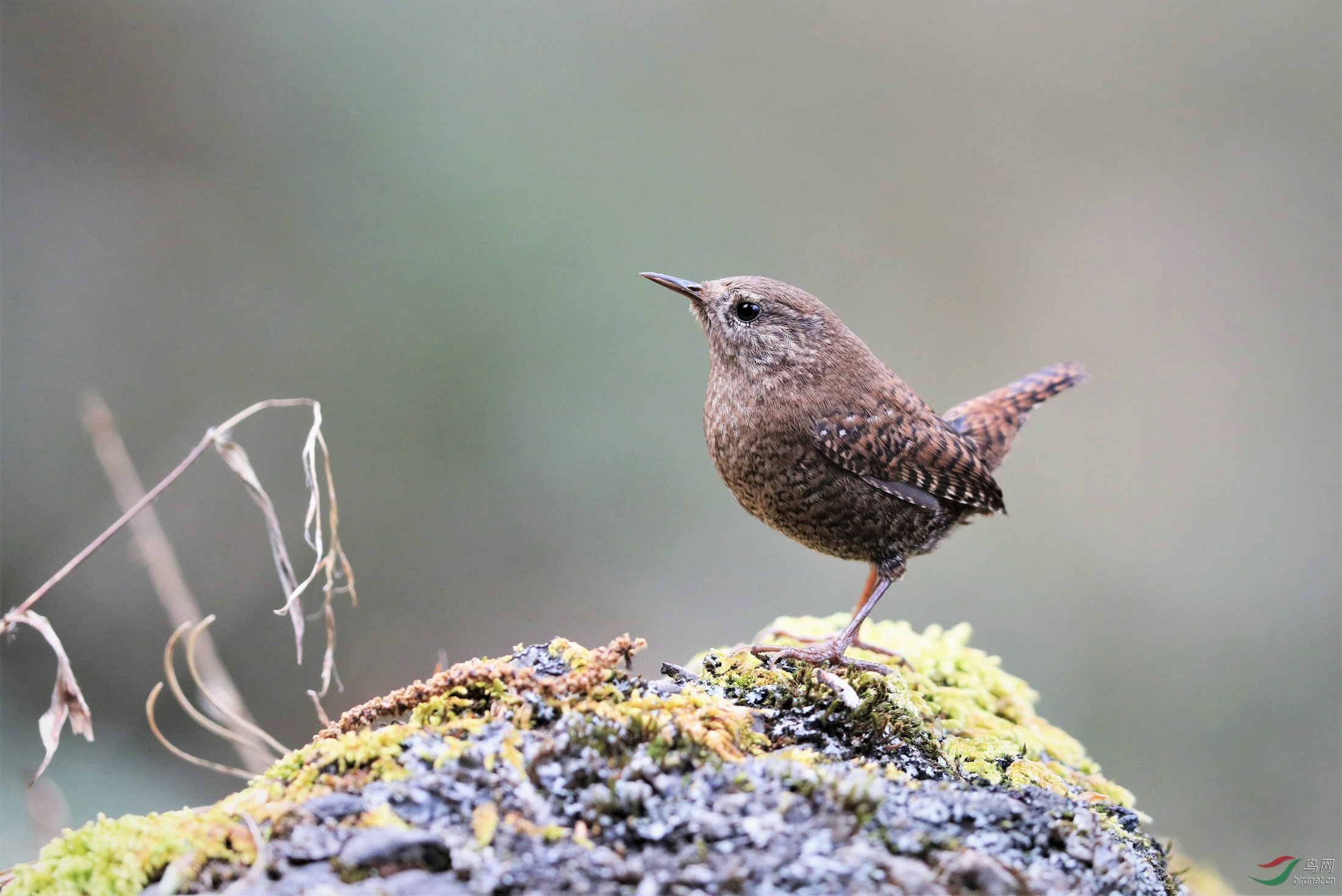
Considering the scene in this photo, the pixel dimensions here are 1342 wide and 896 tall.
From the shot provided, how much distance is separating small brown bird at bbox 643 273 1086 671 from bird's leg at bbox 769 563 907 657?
0.03 m

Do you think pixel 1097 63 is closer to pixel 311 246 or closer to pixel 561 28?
pixel 561 28

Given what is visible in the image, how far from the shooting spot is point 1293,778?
6.14 meters

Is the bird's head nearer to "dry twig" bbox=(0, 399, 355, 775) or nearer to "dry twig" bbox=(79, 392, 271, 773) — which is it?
"dry twig" bbox=(0, 399, 355, 775)

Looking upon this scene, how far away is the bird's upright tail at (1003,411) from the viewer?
4.52m

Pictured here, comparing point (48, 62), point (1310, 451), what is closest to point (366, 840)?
point (48, 62)

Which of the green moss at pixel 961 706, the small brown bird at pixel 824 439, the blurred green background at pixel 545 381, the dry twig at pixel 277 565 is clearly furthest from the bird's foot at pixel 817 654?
the blurred green background at pixel 545 381

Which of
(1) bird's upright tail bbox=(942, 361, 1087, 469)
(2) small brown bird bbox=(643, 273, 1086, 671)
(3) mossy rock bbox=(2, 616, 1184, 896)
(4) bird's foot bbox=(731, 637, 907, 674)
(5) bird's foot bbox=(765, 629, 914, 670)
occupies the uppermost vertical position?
(1) bird's upright tail bbox=(942, 361, 1087, 469)

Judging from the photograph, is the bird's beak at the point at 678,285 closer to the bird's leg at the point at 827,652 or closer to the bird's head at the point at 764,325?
the bird's head at the point at 764,325

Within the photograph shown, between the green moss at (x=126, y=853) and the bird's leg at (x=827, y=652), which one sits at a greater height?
the bird's leg at (x=827, y=652)

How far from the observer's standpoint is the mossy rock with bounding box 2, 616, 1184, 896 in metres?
1.64

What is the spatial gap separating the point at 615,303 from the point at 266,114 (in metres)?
2.93

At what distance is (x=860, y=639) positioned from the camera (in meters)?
3.97

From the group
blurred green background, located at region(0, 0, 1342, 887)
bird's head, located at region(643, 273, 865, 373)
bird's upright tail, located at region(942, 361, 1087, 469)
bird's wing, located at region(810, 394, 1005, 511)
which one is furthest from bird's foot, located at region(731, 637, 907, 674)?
blurred green background, located at region(0, 0, 1342, 887)

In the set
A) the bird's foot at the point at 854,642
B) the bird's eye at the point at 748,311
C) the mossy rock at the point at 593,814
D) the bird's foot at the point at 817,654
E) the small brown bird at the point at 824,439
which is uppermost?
the bird's eye at the point at 748,311
